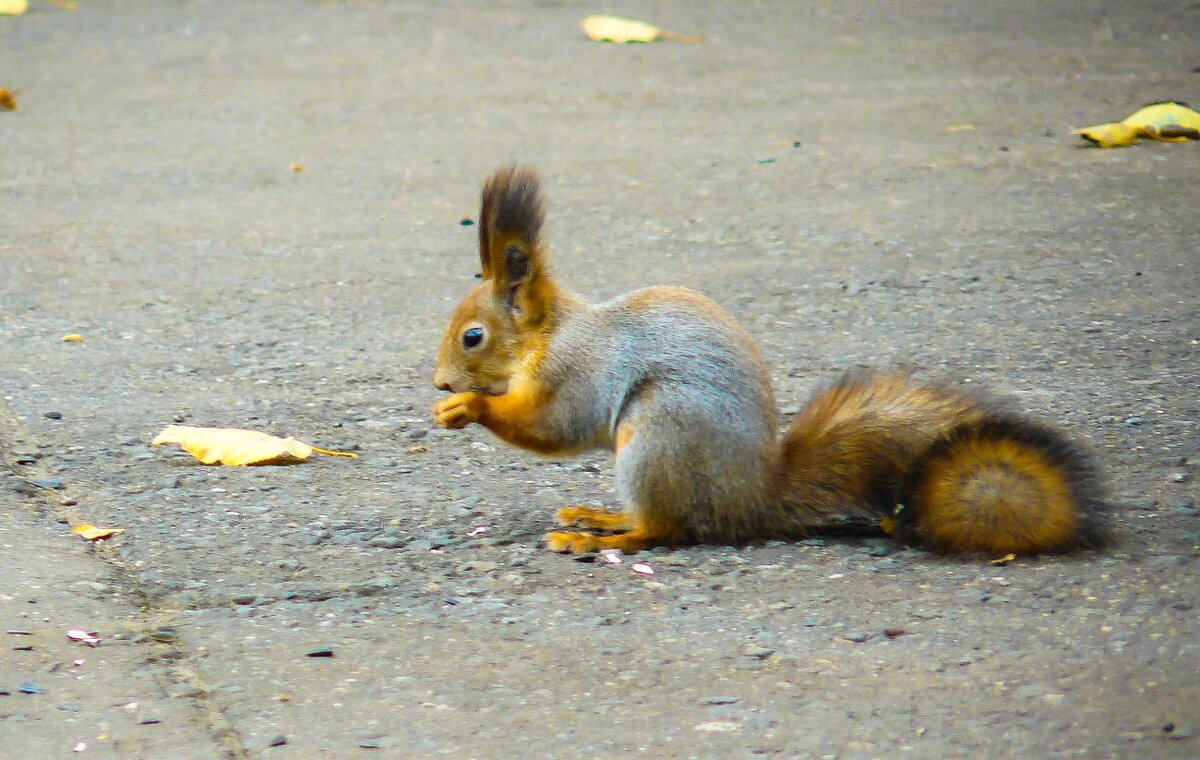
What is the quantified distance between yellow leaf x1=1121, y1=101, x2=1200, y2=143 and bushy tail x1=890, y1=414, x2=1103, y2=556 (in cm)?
370

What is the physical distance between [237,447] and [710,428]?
115 centimetres

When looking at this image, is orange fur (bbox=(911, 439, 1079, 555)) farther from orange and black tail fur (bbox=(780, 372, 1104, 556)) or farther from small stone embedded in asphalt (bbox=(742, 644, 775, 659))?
small stone embedded in asphalt (bbox=(742, 644, 775, 659))

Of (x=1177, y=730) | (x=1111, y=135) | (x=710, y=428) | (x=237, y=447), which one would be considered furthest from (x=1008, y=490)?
(x=1111, y=135)

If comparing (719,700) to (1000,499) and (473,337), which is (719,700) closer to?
(1000,499)

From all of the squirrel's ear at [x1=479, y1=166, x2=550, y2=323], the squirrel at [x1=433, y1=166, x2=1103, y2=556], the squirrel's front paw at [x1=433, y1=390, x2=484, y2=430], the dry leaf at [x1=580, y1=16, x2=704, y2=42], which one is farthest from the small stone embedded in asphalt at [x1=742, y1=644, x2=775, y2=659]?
the dry leaf at [x1=580, y1=16, x2=704, y2=42]

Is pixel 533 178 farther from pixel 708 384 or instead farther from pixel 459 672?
pixel 459 672

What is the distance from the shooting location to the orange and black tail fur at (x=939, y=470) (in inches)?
103

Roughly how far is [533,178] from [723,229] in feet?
7.69

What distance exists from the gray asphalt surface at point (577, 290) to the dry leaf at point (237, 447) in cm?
7

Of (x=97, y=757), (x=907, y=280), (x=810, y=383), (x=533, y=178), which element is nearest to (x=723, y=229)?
(x=907, y=280)

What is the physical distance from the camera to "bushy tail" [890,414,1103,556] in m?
2.62

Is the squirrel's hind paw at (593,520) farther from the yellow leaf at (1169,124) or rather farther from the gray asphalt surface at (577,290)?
the yellow leaf at (1169,124)

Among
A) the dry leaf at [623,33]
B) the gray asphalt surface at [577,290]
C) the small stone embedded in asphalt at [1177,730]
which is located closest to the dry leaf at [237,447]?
the gray asphalt surface at [577,290]

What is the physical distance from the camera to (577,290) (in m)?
4.56
